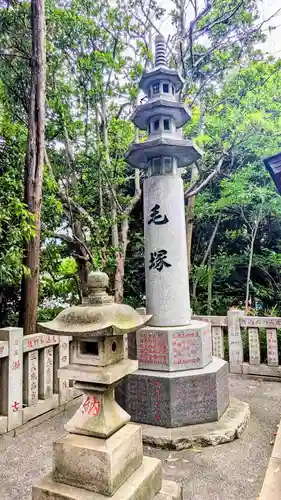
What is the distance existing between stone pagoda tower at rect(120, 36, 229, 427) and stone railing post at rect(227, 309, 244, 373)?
2.11 meters

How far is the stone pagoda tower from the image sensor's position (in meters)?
3.72

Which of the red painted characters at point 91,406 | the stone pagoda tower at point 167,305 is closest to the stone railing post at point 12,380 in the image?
the stone pagoda tower at point 167,305

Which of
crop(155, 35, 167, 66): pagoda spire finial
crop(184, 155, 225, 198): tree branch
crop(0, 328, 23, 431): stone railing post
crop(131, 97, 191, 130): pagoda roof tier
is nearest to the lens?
crop(0, 328, 23, 431): stone railing post

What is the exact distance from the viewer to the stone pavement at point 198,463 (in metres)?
2.70

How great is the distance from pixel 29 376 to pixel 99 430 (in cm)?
243

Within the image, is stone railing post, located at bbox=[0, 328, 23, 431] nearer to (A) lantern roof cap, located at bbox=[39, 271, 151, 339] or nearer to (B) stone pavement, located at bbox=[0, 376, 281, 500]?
(B) stone pavement, located at bbox=[0, 376, 281, 500]

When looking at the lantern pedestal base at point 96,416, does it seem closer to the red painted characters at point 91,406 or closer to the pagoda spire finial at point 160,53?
the red painted characters at point 91,406

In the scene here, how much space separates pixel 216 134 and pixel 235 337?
508cm

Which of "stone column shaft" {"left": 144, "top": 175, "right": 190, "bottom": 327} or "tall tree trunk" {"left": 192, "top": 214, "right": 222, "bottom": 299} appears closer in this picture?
"stone column shaft" {"left": 144, "top": 175, "right": 190, "bottom": 327}

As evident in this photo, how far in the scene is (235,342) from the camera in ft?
20.5

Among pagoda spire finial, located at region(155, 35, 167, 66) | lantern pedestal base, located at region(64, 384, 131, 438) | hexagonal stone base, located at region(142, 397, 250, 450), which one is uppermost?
pagoda spire finial, located at region(155, 35, 167, 66)

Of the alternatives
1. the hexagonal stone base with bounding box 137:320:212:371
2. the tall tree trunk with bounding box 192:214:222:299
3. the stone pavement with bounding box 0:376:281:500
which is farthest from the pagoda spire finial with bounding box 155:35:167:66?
the tall tree trunk with bounding box 192:214:222:299

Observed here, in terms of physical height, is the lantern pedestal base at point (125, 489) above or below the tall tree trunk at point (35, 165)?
below

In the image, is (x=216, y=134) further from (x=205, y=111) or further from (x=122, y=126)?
(x=122, y=126)
